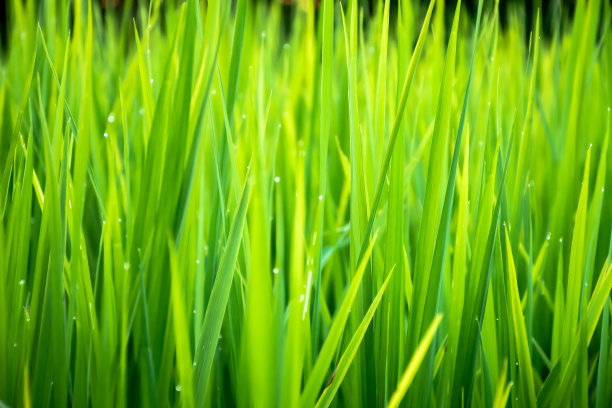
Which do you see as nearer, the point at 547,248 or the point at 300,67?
the point at 547,248

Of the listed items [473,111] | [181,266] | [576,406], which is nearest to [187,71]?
[181,266]

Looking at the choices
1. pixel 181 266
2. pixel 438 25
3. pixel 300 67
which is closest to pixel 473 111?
pixel 438 25

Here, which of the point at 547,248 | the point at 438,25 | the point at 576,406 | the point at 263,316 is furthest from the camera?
the point at 438,25

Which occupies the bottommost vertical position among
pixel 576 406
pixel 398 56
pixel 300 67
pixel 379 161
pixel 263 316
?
pixel 576 406

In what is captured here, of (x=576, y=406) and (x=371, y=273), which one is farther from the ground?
(x=371, y=273)

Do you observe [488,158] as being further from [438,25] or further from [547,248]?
[438,25]

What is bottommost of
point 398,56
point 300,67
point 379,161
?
point 379,161

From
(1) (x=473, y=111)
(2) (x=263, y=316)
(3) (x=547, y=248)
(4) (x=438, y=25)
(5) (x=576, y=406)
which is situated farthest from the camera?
(4) (x=438, y=25)

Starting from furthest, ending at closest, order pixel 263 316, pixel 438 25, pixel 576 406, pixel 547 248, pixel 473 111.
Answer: pixel 438 25 → pixel 473 111 → pixel 547 248 → pixel 576 406 → pixel 263 316

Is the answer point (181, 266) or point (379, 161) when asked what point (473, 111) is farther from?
point (181, 266)
